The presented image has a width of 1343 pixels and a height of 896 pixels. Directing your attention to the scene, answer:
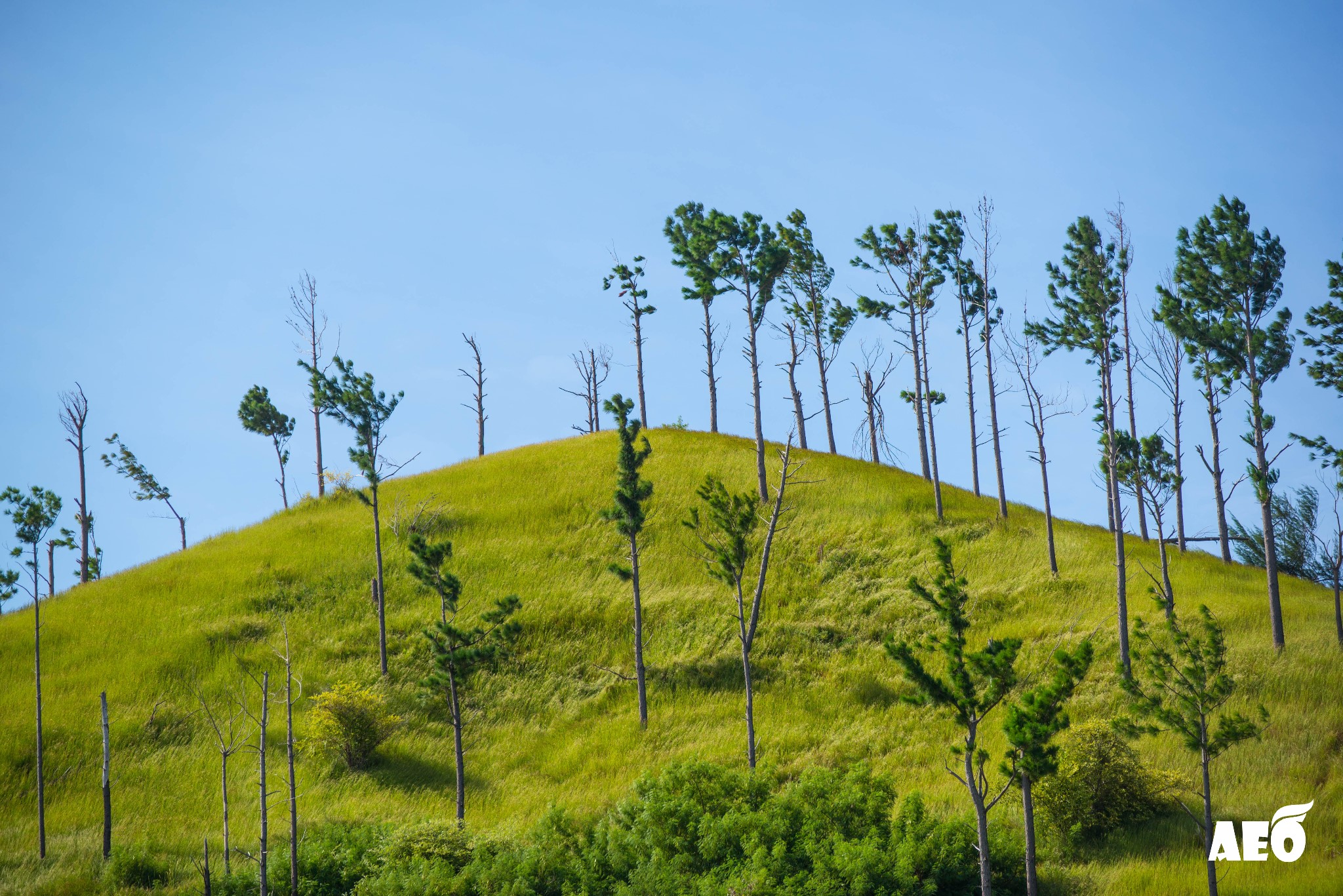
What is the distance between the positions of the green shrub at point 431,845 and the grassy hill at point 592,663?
114 inches

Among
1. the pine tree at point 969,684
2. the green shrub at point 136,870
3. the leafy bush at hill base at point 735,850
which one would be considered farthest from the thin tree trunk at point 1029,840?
the green shrub at point 136,870

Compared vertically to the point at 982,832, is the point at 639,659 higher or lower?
higher

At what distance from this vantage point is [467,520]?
40625mm

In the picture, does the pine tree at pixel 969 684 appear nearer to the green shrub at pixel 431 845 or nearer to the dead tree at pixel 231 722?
the green shrub at pixel 431 845

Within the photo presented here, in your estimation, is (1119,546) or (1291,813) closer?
(1291,813)

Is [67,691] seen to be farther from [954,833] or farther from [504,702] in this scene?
[954,833]

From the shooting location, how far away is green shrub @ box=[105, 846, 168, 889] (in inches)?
807

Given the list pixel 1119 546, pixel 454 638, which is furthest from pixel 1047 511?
pixel 454 638

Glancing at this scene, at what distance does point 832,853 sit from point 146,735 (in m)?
21.1

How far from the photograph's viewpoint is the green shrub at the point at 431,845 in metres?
19.7

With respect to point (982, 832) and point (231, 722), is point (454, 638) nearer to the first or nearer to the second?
point (231, 722)

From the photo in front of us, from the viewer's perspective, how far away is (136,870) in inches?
819

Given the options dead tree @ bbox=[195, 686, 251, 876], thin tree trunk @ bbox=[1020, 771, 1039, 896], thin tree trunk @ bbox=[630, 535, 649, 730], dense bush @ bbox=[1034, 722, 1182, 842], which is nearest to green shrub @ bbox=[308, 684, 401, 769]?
dead tree @ bbox=[195, 686, 251, 876]

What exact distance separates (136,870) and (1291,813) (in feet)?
83.1
